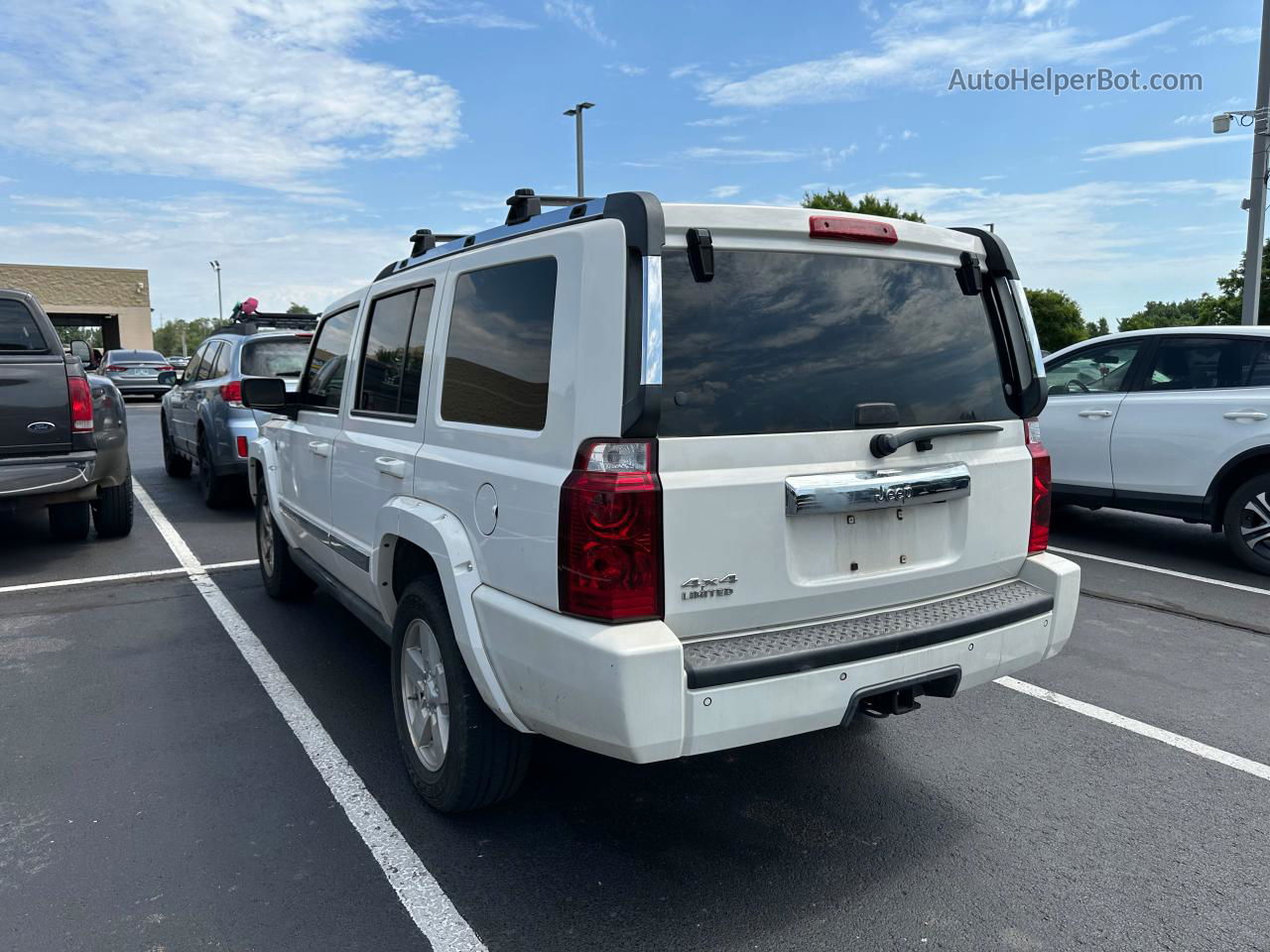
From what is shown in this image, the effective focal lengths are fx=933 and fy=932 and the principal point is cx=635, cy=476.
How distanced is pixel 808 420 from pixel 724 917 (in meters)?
1.45

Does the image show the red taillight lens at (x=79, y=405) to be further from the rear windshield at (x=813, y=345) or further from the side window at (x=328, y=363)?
the rear windshield at (x=813, y=345)

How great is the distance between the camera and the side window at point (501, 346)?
275 cm

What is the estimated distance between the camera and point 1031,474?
3.33 meters

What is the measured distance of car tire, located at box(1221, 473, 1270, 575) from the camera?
655 centimetres

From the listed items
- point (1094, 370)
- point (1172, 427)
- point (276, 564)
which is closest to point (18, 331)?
point (276, 564)

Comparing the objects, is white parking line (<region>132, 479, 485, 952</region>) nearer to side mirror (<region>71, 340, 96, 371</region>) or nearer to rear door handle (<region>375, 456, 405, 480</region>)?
rear door handle (<region>375, 456, 405, 480</region>)

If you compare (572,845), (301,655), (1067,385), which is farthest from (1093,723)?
(1067,385)

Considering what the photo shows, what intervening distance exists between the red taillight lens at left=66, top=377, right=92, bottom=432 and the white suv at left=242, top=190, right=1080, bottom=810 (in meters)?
4.32

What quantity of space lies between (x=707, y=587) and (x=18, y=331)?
21.2ft

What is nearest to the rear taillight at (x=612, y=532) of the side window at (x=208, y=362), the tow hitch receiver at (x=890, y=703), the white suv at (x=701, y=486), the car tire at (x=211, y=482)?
the white suv at (x=701, y=486)

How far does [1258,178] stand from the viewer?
13.0m

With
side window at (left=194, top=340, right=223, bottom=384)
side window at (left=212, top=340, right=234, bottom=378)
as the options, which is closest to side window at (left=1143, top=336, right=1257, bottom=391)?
side window at (left=212, top=340, right=234, bottom=378)

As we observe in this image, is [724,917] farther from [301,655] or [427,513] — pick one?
[301,655]

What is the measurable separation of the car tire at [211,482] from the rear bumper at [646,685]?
7.22m
